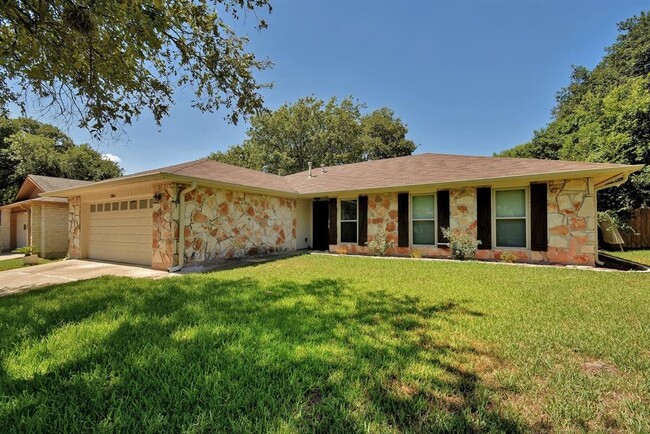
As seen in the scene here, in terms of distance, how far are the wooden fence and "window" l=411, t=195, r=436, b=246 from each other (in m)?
8.93

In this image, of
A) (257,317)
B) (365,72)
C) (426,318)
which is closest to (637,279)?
(426,318)

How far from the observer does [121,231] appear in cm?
1006

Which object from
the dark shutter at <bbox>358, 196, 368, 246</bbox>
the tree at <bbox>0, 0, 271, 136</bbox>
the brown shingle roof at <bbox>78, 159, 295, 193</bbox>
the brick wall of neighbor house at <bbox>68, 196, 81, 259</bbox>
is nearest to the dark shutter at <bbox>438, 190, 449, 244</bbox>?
the dark shutter at <bbox>358, 196, 368, 246</bbox>

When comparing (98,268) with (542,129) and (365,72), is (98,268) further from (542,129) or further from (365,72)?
(542,129)

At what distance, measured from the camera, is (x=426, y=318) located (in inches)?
157

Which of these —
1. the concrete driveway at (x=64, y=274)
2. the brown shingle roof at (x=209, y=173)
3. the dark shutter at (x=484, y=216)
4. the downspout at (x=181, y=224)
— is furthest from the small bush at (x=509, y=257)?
the concrete driveway at (x=64, y=274)

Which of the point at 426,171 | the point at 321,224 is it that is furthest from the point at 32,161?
the point at 426,171

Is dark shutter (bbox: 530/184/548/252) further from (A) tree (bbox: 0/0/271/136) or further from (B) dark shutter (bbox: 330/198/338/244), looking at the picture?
(A) tree (bbox: 0/0/271/136)

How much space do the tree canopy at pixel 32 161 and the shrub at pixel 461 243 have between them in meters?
24.9

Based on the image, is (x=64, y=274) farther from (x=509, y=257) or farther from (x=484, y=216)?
(x=509, y=257)

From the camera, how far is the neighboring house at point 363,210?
8.31 m

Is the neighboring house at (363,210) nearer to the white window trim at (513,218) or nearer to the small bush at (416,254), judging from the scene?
the white window trim at (513,218)

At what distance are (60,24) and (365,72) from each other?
1532 cm

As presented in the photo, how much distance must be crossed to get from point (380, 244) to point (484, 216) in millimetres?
3539
